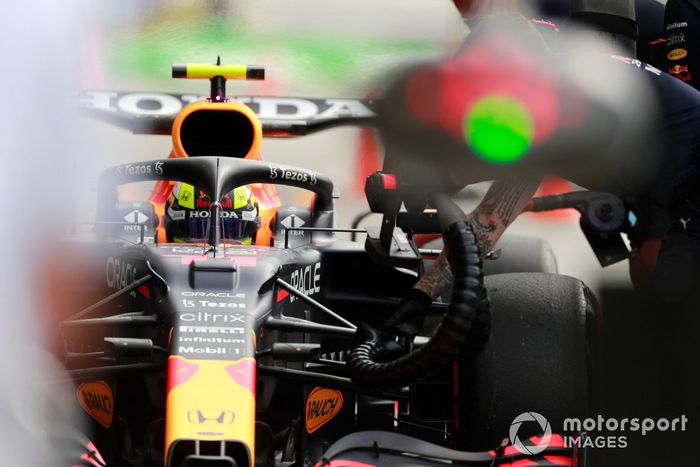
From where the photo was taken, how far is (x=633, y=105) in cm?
276

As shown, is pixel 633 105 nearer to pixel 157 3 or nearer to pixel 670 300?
pixel 670 300

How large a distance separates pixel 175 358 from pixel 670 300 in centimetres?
153

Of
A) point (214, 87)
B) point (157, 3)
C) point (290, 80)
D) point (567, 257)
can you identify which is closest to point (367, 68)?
point (290, 80)

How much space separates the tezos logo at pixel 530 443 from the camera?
269 centimetres

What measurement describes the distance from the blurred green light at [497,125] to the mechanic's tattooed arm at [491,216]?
369 millimetres

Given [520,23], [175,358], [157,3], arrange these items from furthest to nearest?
[157,3], [175,358], [520,23]

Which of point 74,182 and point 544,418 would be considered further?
point 74,182

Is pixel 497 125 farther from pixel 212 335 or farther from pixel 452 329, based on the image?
pixel 212 335

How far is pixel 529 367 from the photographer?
9.11 feet

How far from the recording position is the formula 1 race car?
8.19 feet

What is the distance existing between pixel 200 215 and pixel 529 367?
1658mm

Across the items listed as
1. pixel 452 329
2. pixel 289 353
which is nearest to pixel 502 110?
pixel 452 329

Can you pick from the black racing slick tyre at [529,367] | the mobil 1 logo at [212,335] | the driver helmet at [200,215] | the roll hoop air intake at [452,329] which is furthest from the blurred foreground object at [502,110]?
the driver helmet at [200,215]
